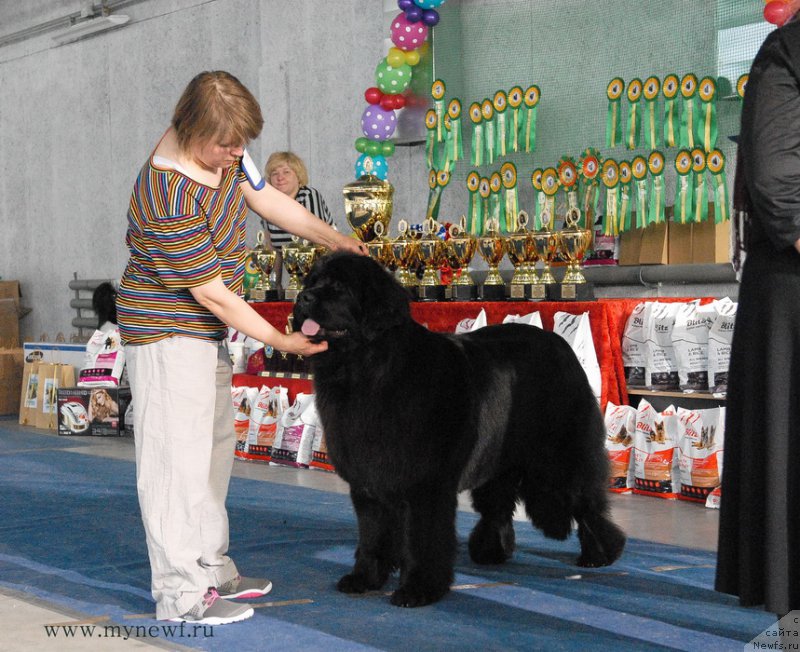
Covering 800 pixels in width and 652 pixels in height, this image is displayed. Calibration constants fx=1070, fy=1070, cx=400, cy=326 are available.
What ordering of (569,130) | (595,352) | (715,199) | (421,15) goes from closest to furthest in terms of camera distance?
(595,352) < (715,199) < (569,130) < (421,15)

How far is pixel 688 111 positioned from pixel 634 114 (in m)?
0.38

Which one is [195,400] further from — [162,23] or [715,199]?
[162,23]

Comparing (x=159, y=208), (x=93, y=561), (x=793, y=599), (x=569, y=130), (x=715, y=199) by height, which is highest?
(x=569, y=130)

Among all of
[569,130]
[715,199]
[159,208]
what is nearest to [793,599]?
[159,208]

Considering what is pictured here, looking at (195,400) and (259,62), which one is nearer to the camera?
(195,400)

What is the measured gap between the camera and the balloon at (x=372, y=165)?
6.91m

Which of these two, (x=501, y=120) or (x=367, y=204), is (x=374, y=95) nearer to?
(x=501, y=120)

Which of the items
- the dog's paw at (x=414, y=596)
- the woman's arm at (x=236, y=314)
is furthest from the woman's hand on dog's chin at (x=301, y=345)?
the dog's paw at (x=414, y=596)

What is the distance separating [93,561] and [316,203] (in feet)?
10.3

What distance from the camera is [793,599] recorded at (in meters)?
1.94

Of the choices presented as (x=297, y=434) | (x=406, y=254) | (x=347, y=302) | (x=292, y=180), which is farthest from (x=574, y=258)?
(x=347, y=302)

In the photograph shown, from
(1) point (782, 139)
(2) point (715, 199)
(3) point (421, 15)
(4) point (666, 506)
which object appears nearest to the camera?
(1) point (782, 139)

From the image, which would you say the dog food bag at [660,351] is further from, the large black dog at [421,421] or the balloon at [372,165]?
the balloon at [372,165]

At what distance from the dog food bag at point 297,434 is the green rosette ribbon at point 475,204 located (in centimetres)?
150
